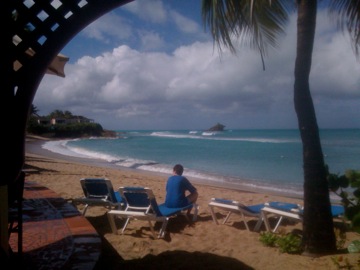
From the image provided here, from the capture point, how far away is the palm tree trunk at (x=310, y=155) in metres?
3.78

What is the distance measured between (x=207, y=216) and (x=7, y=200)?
14.9 ft

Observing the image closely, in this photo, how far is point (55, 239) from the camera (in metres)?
3.66

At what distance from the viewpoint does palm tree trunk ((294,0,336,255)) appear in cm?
378

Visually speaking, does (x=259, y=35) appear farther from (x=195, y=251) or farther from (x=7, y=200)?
(x=7, y=200)

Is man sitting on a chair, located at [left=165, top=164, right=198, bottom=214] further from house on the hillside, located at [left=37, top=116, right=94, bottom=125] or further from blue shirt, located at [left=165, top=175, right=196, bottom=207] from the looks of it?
house on the hillside, located at [left=37, top=116, right=94, bottom=125]

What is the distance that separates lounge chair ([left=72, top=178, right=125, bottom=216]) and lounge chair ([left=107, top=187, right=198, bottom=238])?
0.49 metres

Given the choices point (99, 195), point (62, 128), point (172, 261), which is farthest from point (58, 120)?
point (172, 261)

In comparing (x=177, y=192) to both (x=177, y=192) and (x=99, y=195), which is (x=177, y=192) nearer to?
(x=177, y=192)

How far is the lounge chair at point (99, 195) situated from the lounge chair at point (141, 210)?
0.49 m

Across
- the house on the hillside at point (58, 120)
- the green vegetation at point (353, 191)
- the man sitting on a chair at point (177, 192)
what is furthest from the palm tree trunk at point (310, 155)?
the house on the hillside at point (58, 120)

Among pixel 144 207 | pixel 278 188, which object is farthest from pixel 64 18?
pixel 278 188

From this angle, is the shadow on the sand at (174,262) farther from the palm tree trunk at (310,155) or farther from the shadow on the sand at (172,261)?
the palm tree trunk at (310,155)

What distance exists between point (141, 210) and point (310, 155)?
2.86m

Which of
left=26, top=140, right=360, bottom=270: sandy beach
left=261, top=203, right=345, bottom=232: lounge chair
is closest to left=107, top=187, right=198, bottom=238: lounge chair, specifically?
left=26, top=140, right=360, bottom=270: sandy beach
